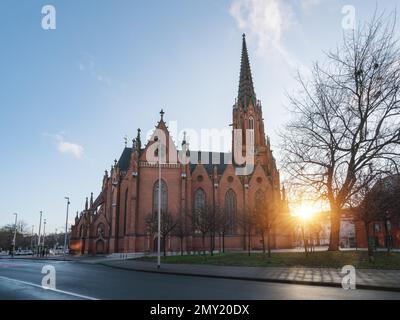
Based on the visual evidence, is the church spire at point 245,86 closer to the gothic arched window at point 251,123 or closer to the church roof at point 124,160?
the gothic arched window at point 251,123

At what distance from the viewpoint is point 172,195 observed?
51.0m

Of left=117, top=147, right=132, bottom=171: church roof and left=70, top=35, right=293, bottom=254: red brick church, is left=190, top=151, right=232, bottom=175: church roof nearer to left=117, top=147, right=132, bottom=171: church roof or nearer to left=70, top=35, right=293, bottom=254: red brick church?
left=70, top=35, right=293, bottom=254: red brick church

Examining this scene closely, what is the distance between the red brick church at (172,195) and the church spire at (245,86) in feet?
0.85

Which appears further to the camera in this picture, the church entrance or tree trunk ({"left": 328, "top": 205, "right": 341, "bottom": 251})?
the church entrance

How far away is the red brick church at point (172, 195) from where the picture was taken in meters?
48.3

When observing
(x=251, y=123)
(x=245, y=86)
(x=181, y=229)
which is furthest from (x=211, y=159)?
(x=181, y=229)

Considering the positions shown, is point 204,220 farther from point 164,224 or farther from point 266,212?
point 266,212

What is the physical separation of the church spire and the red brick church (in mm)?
258

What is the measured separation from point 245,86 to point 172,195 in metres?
26.6

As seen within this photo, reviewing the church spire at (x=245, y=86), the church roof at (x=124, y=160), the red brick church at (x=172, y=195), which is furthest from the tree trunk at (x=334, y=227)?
the church spire at (x=245, y=86)

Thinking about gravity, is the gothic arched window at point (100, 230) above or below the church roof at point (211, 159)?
below

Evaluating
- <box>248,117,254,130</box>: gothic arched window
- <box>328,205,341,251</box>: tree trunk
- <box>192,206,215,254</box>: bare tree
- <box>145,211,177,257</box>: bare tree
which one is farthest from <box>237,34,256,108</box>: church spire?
<box>328,205,341,251</box>: tree trunk

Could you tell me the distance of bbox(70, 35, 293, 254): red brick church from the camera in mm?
48344
